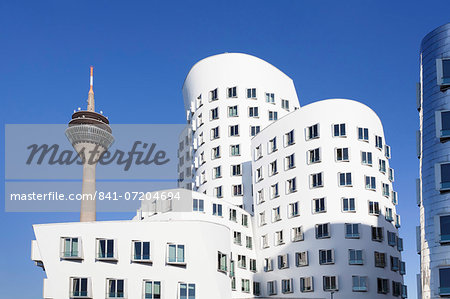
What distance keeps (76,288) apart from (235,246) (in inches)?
980

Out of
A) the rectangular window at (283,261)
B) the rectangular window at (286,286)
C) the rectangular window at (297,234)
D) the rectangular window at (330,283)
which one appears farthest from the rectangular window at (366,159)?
the rectangular window at (286,286)

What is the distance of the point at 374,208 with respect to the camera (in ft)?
226

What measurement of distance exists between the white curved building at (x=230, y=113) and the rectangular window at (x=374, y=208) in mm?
18250

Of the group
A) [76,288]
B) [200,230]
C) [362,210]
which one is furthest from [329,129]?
[76,288]

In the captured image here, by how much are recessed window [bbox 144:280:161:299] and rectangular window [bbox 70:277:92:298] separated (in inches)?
186

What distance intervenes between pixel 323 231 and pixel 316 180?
A: 600 cm

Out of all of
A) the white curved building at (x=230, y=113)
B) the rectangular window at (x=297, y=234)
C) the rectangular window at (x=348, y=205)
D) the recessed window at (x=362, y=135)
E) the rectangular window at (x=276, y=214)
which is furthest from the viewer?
the white curved building at (x=230, y=113)

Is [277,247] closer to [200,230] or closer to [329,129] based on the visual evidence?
[329,129]

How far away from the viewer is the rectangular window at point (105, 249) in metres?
53.1

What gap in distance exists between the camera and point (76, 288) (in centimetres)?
5244

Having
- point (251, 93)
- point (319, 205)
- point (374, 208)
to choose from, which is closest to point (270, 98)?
point (251, 93)

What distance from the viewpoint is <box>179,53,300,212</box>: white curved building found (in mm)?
84625

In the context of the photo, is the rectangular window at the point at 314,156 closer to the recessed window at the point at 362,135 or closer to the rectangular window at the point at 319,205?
the rectangular window at the point at 319,205

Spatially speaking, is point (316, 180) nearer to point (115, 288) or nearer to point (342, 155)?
point (342, 155)
